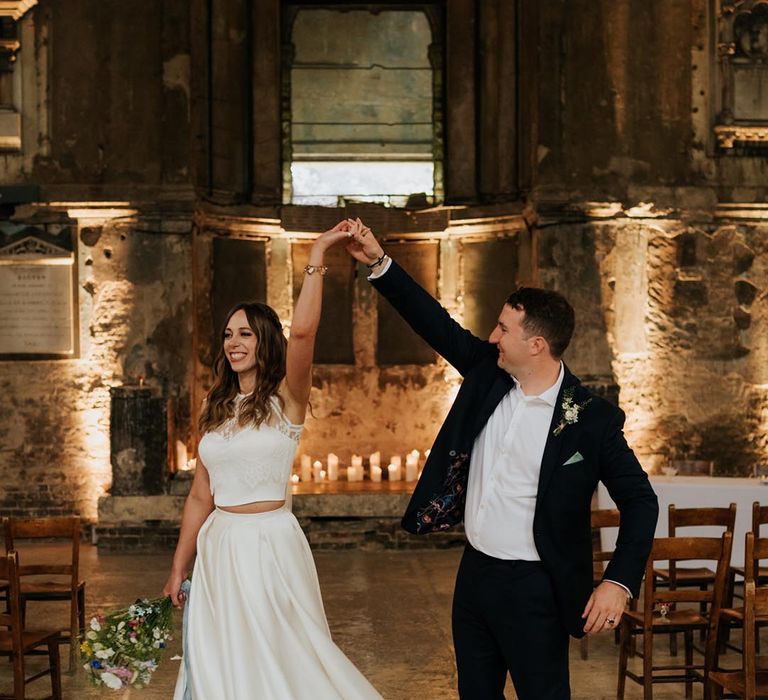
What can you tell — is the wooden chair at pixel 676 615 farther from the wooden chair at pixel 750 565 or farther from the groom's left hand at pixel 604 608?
the groom's left hand at pixel 604 608

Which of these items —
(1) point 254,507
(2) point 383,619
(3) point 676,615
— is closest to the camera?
(1) point 254,507

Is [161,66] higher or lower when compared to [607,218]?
higher

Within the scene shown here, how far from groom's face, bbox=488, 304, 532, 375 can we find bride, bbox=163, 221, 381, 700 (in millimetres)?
546

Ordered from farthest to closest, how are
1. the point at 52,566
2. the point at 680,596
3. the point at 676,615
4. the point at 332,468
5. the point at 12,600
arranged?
the point at 332,468 < the point at 52,566 < the point at 676,615 < the point at 680,596 < the point at 12,600

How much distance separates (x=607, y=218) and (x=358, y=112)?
3152mm

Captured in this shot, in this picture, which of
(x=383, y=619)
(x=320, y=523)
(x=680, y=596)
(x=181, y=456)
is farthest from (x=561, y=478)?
(x=181, y=456)

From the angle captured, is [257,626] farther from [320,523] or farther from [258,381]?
[320,523]

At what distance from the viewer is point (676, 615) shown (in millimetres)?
5164

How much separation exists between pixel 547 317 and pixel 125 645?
156 cm

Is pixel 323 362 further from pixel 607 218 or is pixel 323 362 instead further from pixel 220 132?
pixel 607 218

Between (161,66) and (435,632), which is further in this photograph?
(161,66)

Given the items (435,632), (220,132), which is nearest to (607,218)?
(220,132)

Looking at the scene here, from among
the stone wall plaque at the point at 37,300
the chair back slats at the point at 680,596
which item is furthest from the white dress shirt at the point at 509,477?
the stone wall plaque at the point at 37,300

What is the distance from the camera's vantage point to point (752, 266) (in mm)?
10172
